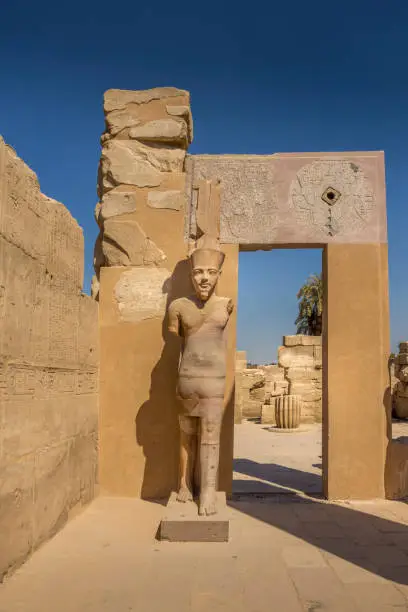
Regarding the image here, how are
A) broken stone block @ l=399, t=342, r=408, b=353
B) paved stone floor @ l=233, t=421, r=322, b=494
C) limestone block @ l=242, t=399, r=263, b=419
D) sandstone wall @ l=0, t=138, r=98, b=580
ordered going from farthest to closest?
1. limestone block @ l=242, t=399, r=263, b=419
2. broken stone block @ l=399, t=342, r=408, b=353
3. paved stone floor @ l=233, t=421, r=322, b=494
4. sandstone wall @ l=0, t=138, r=98, b=580

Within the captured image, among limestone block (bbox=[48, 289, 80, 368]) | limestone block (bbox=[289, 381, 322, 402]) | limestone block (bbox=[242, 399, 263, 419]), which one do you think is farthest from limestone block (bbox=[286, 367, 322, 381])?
limestone block (bbox=[48, 289, 80, 368])

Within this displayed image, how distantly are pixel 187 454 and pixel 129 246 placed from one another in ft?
6.84

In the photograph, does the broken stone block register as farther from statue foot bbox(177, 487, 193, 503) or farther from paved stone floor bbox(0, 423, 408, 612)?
statue foot bbox(177, 487, 193, 503)

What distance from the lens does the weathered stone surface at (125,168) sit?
5.52 meters

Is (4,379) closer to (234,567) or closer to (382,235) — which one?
(234,567)

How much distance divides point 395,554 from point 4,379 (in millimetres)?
2710

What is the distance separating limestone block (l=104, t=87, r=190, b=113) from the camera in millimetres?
5613

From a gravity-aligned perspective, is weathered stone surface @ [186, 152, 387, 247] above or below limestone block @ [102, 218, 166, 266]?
above

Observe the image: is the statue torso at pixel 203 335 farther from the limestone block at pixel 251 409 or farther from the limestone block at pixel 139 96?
the limestone block at pixel 251 409

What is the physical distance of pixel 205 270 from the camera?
4.55m

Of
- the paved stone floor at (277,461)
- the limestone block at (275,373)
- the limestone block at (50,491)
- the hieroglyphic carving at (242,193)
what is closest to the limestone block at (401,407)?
the limestone block at (275,373)

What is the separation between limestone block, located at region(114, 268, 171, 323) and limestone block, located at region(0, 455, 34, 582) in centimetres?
207

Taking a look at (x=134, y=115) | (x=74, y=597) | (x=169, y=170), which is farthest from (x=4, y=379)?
(x=134, y=115)

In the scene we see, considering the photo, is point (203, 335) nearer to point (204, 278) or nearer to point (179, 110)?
point (204, 278)
